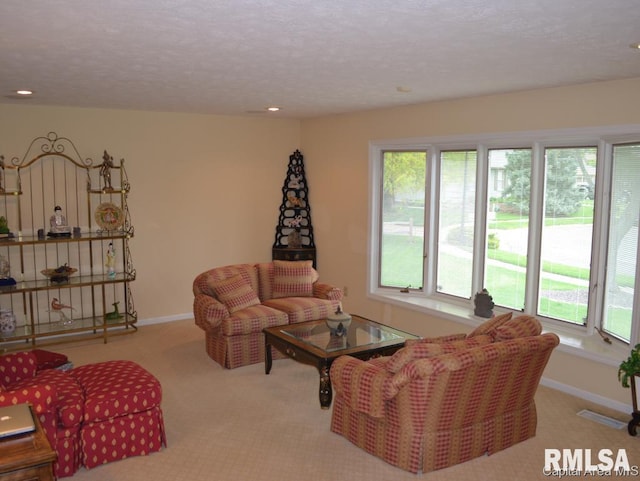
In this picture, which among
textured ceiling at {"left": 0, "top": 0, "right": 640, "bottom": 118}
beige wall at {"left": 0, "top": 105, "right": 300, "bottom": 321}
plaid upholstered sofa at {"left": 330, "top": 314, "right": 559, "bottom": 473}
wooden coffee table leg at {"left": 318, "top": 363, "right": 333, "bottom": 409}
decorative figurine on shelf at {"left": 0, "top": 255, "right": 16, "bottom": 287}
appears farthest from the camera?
beige wall at {"left": 0, "top": 105, "right": 300, "bottom": 321}

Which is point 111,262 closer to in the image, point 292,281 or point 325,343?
point 292,281

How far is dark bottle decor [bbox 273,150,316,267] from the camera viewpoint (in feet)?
25.8

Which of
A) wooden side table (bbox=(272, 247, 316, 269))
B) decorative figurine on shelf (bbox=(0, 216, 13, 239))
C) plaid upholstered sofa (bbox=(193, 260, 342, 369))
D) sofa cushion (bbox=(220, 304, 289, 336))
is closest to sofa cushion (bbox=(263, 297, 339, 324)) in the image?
plaid upholstered sofa (bbox=(193, 260, 342, 369))

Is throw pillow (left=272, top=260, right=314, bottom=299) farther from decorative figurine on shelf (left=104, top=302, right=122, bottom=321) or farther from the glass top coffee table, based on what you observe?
decorative figurine on shelf (left=104, top=302, right=122, bottom=321)

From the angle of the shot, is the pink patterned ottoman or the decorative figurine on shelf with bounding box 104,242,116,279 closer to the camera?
the pink patterned ottoman

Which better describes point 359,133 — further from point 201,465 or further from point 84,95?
point 201,465

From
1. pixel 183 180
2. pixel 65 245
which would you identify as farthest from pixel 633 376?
pixel 65 245

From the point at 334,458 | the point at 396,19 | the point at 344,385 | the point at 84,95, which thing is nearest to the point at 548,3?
the point at 396,19

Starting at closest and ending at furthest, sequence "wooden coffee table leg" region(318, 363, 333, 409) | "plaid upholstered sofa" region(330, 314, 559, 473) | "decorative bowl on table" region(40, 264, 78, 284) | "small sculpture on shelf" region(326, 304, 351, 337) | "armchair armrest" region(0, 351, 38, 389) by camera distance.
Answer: "plaid upholstered sofa" region(330, 314, 559, 473)
"armchair armrest" region(0, 351, 38, 389)
"wooden coffee table leg" region(318, 363, 333, 409)
"small sculpture on shelf" region(326, 304, 351, 337)
"decorative bowl on table" region(40, 264, 78, 284)

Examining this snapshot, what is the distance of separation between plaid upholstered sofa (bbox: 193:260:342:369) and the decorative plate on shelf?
50.5 inches

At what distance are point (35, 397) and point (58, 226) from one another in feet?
10.7

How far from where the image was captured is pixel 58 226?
6184 millimetres

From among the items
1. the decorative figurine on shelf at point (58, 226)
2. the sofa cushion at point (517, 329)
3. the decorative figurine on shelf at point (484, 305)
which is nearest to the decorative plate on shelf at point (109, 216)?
the decorative figurine on shelf at point (58, 226)

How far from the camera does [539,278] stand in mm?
5531
